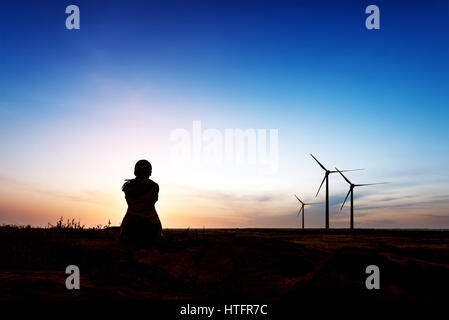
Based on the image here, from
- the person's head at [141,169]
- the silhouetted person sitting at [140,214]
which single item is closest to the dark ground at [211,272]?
the silhouetted person sitting at [140,214]

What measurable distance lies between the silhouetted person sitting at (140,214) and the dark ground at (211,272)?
0.51 meters

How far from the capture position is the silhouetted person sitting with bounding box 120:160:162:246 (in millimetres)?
11625

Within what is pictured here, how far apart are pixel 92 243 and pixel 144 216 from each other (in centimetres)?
202

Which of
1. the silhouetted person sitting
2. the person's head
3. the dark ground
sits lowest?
the dark ground

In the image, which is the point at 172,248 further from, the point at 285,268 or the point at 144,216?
the point at 285,268

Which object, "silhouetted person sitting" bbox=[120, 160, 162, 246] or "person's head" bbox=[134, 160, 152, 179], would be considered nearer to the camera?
"silhouetted person sitting" bbox=[120, 160, 162, 246]

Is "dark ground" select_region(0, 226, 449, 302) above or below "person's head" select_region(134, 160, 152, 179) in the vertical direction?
below

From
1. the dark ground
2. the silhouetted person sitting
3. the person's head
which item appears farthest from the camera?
the person's head

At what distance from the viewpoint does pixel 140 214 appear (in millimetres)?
11602

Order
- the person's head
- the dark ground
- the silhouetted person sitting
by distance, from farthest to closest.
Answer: the person's head
the silhouetted person sitting
the dark ground

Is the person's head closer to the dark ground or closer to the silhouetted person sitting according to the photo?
the silhouetted person sitting

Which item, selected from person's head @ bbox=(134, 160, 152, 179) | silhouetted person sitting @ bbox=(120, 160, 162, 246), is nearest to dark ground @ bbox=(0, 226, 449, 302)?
silhouetted person sitting @ bbox=(120, 160, 162, 246)

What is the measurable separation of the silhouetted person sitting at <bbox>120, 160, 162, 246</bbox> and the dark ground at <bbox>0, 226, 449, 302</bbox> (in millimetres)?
512
